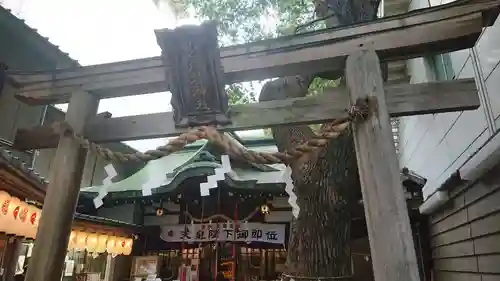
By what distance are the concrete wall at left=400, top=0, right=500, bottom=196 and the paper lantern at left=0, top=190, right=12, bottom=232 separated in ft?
23.5

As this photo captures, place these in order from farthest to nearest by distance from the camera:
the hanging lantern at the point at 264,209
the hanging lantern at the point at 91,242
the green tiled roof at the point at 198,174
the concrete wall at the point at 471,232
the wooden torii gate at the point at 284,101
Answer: the hanging lantern at the point at 264,209 → the hanging lantern at the point at 91,242 → the green tiled roof at the point at 198,174 → the concrete wall at the point at 471,232 → the wooden torii gate at the point at 284,101

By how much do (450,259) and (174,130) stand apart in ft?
18.3

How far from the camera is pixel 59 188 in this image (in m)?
3.48

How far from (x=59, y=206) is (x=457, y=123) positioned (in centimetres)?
552

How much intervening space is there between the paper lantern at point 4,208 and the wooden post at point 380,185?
5.78 m

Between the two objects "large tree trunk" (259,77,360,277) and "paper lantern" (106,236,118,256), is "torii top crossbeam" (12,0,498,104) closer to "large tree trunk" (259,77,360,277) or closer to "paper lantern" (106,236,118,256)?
"large tree trunk" (259,77,360,277)

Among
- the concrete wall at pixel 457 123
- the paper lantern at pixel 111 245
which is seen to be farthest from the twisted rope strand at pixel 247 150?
the paper lantern at pixel 111 245

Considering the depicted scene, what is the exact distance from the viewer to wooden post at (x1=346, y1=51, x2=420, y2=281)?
2520 mm

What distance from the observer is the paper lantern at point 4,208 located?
5.72 meters

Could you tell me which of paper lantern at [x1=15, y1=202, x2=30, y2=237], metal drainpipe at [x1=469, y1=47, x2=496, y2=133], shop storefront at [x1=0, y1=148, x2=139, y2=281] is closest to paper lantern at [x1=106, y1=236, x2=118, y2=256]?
shop storefront at [x1=0, y1=148, x2=139, y2=281]

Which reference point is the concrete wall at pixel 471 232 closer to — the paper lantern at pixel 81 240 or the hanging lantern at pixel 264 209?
the hanging lantern at pixel 264 209

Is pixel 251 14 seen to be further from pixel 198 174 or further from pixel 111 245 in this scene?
pixel 111 245

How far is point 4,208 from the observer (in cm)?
583

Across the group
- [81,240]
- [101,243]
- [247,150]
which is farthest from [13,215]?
[247,150]
